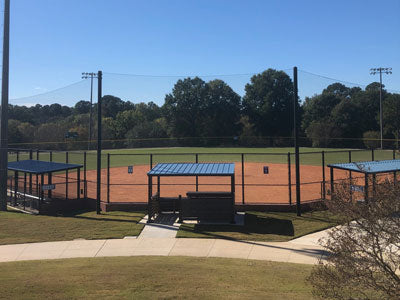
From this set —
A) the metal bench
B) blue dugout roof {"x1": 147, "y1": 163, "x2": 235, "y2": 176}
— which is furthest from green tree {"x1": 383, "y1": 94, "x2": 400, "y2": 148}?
the metal bench

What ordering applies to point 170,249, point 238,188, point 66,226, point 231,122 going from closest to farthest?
point 170,249 < point 66,226 < point 238,188 < point 231,122

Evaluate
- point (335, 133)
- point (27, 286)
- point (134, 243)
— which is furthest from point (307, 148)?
point (27, 286)

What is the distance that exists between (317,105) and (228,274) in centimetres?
6141

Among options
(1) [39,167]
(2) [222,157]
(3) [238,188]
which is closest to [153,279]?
(1) [39,167]

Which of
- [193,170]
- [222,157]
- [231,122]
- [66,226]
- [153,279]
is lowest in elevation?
[66,226]

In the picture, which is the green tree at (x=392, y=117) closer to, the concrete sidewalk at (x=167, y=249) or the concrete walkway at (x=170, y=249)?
the concrete walkway at (x=170, y=249)

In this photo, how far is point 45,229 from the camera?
1257cm

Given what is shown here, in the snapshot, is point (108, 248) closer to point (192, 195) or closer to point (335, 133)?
point (192, 195)

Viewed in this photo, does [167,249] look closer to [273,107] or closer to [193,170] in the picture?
[193,170]

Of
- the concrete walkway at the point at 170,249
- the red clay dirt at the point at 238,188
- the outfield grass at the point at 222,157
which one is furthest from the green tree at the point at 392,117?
the concrete walkway at the point at 170,249

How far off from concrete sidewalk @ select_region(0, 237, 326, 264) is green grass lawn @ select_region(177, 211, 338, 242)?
1.86 feet

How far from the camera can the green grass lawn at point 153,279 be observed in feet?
19.9

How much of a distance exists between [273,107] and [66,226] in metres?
45.4

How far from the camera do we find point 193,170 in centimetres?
1411
